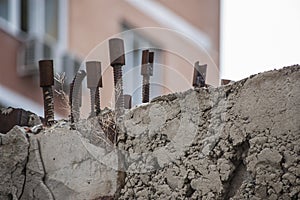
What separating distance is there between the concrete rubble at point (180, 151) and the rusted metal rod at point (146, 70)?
0.92 ft

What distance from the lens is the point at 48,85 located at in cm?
530

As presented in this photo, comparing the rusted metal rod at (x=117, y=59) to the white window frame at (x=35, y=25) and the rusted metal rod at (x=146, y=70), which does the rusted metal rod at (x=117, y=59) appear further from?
the white window frame at (x=35, y=25)

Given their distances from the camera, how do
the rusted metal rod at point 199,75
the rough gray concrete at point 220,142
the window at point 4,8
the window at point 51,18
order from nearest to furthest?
the rough gray concrete at point 220,142 < the rusted metal rod at point 199,75 < the window at point 4,8 < the window at point 51,18

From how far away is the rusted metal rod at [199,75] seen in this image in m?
5.15

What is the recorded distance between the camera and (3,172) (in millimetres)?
5102

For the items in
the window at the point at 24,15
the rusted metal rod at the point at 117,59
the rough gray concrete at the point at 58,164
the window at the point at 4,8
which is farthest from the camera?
the window at the point at 24,15

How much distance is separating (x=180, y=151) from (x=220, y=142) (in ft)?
0.68

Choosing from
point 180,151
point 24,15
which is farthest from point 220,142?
point 24,15

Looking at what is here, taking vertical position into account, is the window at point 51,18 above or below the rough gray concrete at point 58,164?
above

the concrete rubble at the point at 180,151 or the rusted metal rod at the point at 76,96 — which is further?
the rusted metal rod at the point at 76,96

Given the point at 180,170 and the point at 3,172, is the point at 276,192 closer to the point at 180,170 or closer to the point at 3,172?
the point at 180,170

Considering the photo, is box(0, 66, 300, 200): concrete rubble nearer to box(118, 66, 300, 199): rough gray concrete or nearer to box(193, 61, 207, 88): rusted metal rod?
box(118, 66, 300, 199): rough gray concrete

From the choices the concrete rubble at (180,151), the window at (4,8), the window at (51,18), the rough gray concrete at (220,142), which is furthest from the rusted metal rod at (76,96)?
the window at (51,18)

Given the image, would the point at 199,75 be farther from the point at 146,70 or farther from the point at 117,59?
the point at 117,59
